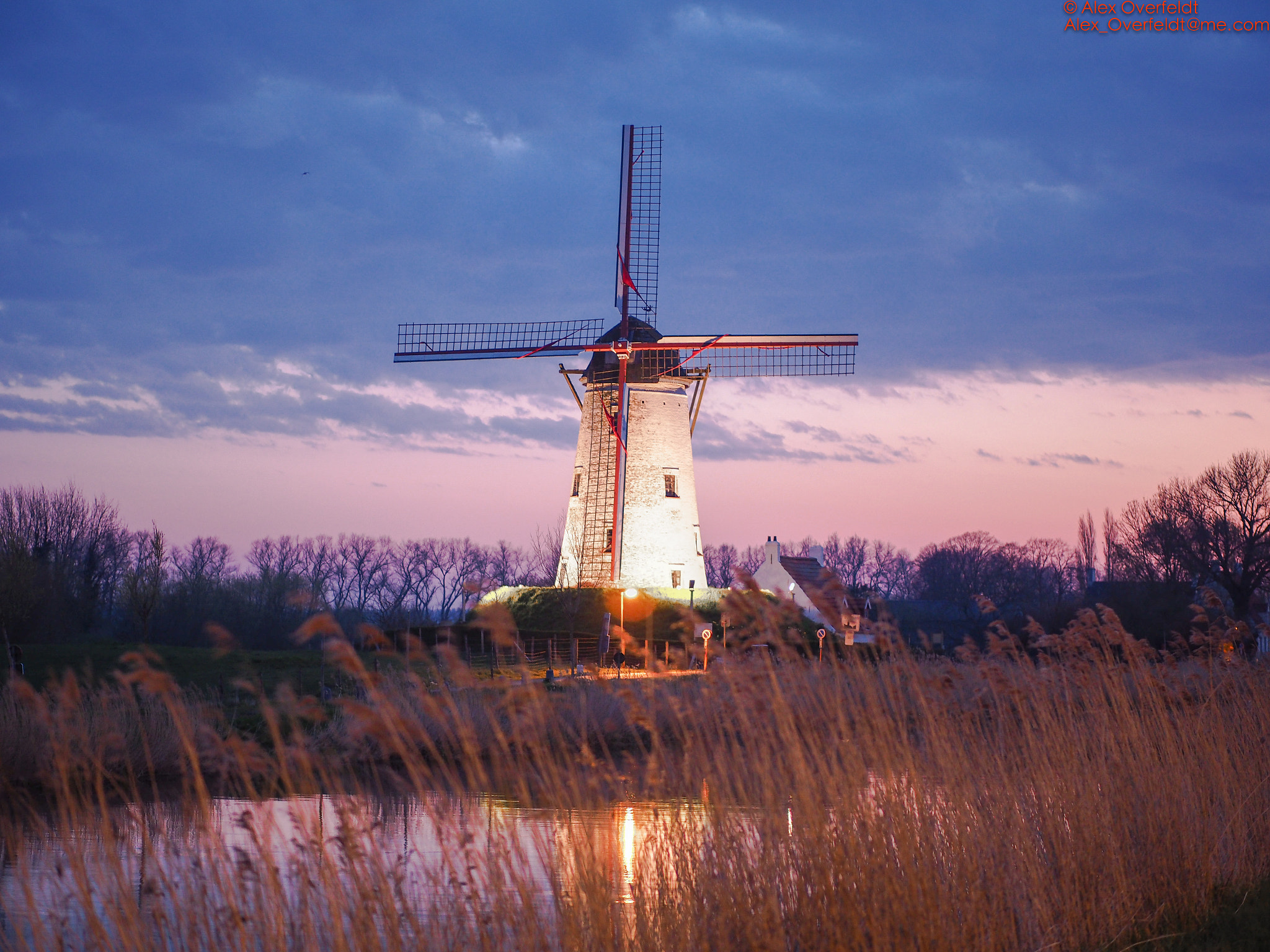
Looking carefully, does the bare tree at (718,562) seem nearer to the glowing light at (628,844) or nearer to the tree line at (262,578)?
the tree line at (262,578)

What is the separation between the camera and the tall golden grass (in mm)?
3912

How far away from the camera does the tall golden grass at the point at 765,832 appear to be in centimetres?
391

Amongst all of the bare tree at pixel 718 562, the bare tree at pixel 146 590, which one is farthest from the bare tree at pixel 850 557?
the bare tree at pixel 146 590

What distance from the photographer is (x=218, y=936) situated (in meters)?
4.18

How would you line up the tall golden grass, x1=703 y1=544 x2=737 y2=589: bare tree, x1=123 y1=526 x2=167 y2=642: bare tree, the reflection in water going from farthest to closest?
x1=703 y1=544 x2=737 y2=589: bare tree, x1=123 y1=526 x2=167 y2=642: bare tree, the tall golden grass, the reflection in water

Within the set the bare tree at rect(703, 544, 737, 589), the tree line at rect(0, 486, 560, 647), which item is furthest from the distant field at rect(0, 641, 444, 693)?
the bare tree at rect(703, 544, 737, 589)

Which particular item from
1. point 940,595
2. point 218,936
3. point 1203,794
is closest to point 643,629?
point 1203,794

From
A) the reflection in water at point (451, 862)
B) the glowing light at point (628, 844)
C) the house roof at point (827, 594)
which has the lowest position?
the glowing light at point (628, 844)

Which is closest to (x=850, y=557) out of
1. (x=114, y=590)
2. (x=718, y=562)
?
(x=718, y=562)

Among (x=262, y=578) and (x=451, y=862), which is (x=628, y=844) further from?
(x=262, y=578)

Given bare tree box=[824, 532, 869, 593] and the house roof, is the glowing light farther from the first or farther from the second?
bare tree box=[824, 532, 869, 593]

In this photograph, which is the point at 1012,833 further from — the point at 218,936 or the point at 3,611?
the point at 3,611

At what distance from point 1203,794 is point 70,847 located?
5.84 meters

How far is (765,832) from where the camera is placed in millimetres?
4691
